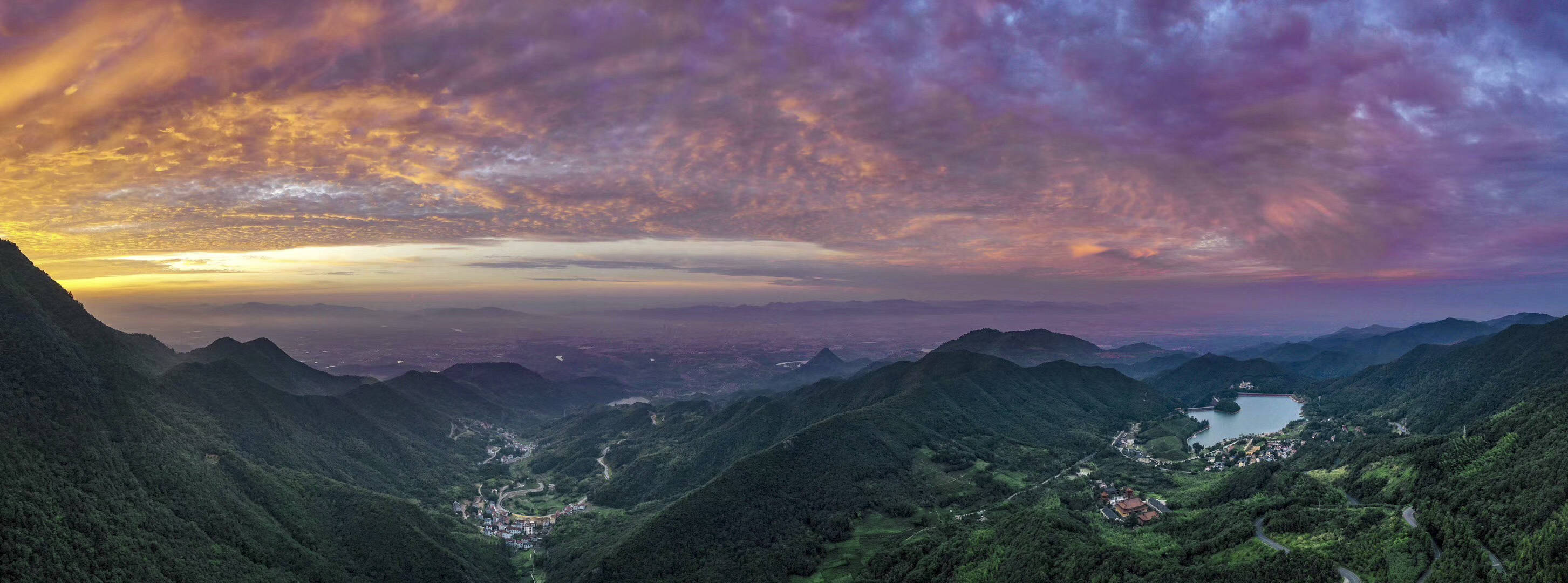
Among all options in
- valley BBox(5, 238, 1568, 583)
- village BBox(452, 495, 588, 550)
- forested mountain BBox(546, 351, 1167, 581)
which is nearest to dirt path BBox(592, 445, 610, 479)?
valley BBox(5, 238, 1568, 583)

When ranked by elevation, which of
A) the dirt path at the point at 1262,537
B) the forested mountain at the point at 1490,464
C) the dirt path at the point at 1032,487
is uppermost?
the forested mountain at the point at 1490,464

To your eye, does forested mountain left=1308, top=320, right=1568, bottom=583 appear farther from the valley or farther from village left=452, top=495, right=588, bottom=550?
village left=452, top=495, right=588, bottom=550

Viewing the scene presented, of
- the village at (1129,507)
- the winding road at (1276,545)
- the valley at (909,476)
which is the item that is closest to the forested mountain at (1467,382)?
the valley at (909,476)

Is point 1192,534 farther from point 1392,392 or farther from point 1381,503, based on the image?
point 1392,392

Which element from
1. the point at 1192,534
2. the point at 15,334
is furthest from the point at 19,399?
the point at 1192,534

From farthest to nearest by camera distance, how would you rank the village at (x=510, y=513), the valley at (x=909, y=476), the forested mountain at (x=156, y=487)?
the village at (x=510, y=513)
the forested mountain at (x=156, y=487)
the valley at (x=909, y=476)

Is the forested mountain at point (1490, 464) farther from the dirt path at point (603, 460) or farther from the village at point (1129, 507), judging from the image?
the dirt path at point (603, 460)
